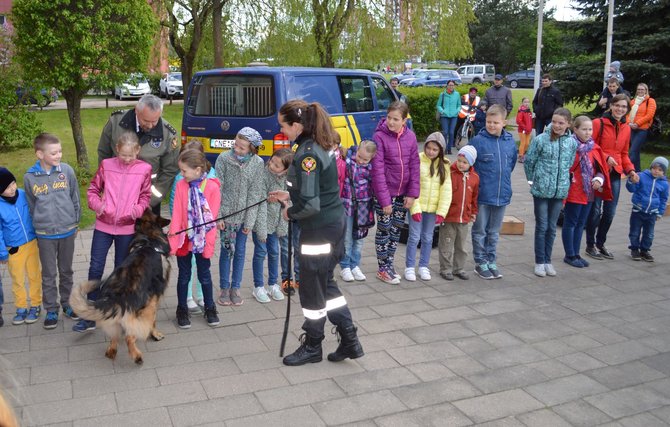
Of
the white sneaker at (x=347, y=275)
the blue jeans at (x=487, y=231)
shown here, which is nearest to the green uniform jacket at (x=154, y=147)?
the white sneaker at (x=347, y=275)

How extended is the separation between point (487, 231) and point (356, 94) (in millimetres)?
4505

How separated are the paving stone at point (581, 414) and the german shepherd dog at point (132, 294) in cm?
301

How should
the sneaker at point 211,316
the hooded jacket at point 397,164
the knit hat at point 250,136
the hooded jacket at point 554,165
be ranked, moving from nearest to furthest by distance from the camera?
the sneaker at point 211,316 → the knit hat at point 250,136 → the hooded jacket at point 397,164 → the hooded jacket at point 554,165

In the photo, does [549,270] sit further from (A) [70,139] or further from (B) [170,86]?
(B) [170,86]

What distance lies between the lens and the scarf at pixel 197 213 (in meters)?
5.58

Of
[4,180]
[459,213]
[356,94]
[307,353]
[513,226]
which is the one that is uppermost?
[356,94]

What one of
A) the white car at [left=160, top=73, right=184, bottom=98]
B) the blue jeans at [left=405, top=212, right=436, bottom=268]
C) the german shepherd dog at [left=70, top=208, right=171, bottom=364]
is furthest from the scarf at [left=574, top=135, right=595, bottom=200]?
the white car at [left=160, top=73, right=184, bottom=98]

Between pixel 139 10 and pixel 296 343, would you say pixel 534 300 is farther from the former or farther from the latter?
pixel 139 10

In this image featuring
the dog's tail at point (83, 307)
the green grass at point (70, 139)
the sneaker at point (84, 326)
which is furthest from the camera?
the green grass at point (70, 139)

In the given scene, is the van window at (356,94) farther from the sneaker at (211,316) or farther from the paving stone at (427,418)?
the paving stone at (427,418)

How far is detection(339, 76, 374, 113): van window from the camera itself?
35.4 ft

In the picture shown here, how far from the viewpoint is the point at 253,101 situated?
9305 millimetres

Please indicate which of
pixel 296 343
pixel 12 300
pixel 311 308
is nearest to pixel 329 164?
pixel 311 308

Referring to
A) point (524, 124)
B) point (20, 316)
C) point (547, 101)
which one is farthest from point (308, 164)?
point (524, 124)
